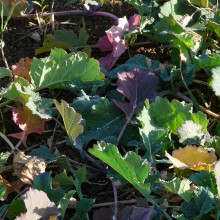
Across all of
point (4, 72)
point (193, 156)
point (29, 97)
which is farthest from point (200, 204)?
point (4, 72)

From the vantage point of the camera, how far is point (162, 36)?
1776 mm

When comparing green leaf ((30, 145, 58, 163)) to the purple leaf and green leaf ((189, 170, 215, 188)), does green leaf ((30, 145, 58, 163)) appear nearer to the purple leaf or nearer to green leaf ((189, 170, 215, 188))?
the purple leaf

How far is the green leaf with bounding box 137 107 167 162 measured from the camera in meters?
1.32

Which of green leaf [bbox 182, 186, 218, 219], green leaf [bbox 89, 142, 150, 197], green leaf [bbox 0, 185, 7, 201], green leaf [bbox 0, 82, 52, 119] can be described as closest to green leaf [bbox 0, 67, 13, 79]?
green leaf [bbox 0, 82, 52, 119]

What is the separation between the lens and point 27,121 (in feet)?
4.90

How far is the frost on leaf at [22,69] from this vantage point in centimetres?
162

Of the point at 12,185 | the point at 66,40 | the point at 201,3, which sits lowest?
the point at 12,185

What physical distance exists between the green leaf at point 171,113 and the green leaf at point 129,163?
0.32 metres

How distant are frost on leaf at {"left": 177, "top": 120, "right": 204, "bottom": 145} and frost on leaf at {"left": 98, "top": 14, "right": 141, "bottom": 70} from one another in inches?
19.4

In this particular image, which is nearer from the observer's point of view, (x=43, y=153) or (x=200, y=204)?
(x=200, y=204)

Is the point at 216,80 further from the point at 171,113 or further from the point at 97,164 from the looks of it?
the point at 97,164

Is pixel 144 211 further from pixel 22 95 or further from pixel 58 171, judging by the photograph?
pixel 22 95

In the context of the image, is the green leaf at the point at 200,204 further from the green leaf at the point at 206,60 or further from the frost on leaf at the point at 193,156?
the green leaf at the point at 206,60

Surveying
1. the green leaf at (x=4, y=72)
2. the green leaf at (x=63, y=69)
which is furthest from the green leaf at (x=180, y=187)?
the green leaf at (x=4, y=72)
